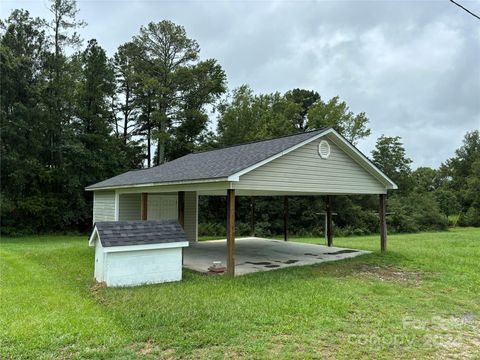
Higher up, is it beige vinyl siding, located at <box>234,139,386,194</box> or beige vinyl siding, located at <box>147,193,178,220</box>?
beige vinyl siding, located at <box>234,139,386,194</box>

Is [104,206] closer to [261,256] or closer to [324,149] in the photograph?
[261,256]

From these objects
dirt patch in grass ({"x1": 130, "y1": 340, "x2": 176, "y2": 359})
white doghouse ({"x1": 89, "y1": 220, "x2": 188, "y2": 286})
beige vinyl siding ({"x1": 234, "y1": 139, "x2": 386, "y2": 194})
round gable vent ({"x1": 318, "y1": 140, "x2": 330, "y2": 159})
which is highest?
round gable vent ({"x1": 318, "y1": 140, "x2": 330, "y2": 159})

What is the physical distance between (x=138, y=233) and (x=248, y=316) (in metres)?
3.02

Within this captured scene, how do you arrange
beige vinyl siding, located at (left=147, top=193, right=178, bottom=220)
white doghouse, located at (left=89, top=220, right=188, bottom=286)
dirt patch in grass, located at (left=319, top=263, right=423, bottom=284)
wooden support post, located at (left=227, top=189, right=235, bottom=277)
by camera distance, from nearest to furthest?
white doghouse, located at (left=89, top=220, right=188, bottom=286) < wooden support post, located at (left=227, top=189, right=235, bottom=277) < dirt patch in grass, located at (left=319, top=263, right=423, bottom=284) < beige vinyl siding, located at (left=147, top=193, right=178, bottom=220)

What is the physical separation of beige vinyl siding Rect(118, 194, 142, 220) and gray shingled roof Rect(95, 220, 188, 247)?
6426mm

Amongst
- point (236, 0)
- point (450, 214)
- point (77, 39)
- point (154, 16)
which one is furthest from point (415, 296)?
point (450, 214)

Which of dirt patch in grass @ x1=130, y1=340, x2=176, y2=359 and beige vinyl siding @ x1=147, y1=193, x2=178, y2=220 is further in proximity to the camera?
beige vinyl siding @ x1=147, y1=193, x2=178, y2=220

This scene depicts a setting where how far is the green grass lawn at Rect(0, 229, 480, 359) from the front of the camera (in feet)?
12.4

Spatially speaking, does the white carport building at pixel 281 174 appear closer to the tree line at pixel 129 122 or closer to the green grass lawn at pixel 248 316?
the green grass lawn at pixel 248 316

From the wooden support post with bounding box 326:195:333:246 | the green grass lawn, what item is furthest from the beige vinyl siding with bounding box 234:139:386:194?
the wooden support post with bounding box 326:195:333:246

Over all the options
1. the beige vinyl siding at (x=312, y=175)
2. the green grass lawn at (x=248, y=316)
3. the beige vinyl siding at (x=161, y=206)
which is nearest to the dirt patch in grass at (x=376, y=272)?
the green grass lawn at (x=248, y=316)

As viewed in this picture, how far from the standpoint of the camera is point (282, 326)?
14.6ft

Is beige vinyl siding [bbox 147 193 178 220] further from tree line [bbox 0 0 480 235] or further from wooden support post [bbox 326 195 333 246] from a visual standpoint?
tree line [bbox 0 0 480 235]

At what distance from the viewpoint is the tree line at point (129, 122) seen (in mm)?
18062
